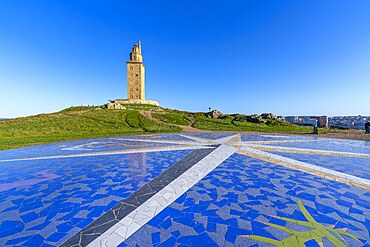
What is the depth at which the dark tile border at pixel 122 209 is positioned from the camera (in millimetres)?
2277

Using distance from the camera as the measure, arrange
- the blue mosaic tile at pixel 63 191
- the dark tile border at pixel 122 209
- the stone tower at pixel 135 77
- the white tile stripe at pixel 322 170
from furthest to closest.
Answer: the stone tower at pixel 135 77
the white tile stripe at pixel 322 170
the blue mosaic tile at pixel 63 191
the dark tile border at pixel 122 209

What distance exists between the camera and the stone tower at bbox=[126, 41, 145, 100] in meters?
53.3

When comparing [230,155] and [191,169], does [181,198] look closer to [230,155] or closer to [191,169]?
[191,169]

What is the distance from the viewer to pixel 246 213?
2.86 meters

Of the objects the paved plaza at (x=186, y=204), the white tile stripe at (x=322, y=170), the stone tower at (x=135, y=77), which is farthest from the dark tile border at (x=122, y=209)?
the stone tower at (x=135, y=77)

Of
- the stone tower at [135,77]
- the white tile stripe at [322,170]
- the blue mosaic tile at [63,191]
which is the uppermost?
the stone tower at [135,77]

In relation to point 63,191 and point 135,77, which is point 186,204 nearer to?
point 63,191

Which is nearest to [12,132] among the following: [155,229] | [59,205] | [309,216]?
[59,205]

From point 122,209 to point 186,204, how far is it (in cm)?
120

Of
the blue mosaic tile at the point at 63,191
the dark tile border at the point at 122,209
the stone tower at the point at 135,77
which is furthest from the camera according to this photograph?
the stone tower at the point at 135,77

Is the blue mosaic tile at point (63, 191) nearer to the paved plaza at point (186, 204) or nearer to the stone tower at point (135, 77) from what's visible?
the paved plaza at point (186, 204)

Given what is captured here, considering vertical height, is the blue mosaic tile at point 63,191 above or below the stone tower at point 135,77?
below

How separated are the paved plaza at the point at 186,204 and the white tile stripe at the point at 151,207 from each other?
2 cm

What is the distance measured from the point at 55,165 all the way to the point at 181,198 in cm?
500
